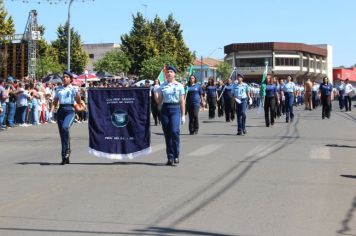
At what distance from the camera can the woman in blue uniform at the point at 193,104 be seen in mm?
18922

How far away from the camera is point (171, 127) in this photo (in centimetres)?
1145

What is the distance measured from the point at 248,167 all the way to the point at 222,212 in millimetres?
3841

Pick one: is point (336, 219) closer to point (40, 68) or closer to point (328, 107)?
point (328, 107)

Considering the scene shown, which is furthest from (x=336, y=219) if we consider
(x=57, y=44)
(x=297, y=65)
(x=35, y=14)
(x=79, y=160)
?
(x=297, y=65)

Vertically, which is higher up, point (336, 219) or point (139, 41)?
point (139, 41)

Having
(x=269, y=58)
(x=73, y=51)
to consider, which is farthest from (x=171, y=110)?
(x=269, y=58)

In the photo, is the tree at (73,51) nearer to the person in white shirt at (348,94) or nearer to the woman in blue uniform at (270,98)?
the person in white shirt at (348,94)

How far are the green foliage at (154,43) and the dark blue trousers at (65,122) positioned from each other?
2225 inches

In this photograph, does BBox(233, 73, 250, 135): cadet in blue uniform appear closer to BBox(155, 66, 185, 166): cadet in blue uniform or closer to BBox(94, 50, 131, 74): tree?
BBox(155, 66, 185, 166): cadet in blue uniform

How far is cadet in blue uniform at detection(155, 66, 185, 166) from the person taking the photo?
11.4m

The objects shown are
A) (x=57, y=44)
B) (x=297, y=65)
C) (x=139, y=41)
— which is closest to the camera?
(x=139, y=41)

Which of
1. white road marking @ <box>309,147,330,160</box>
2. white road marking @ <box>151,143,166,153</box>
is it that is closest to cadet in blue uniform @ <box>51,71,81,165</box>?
white road marking @ <box>151,143,166,153</box>

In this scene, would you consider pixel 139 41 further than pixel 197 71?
No

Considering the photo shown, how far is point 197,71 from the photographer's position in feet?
400
